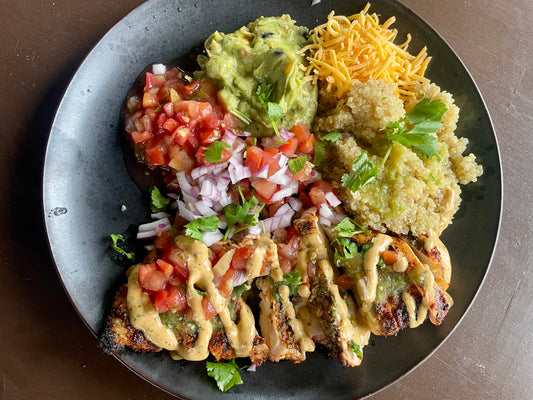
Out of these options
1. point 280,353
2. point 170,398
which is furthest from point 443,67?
point 170,398

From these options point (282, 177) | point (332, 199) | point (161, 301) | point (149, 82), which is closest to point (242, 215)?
point (282, 177)

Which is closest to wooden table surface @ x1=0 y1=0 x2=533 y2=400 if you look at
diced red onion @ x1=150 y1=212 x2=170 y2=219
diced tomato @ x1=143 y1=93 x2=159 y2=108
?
diced tomato @ x1=143 y1=93 x2=159 y2=108

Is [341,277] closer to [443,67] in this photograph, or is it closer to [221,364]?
[221,364]

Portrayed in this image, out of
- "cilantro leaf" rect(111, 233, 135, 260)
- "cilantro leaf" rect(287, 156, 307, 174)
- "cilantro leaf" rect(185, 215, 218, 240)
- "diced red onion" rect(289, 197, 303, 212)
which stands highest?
"cilantro leaf" rect(287, 156, 307, 174)

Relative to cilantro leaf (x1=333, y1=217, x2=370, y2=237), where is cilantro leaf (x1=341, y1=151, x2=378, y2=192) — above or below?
above

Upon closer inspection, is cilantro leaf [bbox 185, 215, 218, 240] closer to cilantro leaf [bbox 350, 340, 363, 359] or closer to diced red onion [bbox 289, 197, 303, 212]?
diced red onion [bbox 289, 197, 303, 212]

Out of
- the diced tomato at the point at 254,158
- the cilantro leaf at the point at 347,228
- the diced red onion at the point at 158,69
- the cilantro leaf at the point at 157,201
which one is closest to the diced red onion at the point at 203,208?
the cilantro leaf at the point at 157,201
